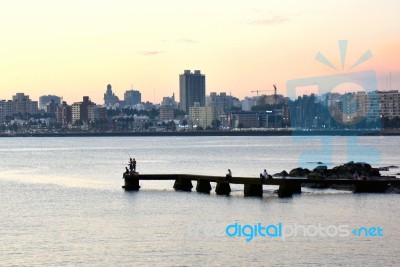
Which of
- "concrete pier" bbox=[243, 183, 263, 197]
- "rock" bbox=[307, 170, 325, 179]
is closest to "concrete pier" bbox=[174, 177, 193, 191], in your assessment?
"concrete pier" bbox=[243, 183, 263, 197]

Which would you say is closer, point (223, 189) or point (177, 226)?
point (177, 226)

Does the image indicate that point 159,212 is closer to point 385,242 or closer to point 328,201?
point 328,201

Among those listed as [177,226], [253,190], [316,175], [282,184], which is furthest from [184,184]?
[177,226]

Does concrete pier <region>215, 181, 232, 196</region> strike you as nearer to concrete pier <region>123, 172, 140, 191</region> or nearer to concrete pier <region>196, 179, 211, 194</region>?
concrete pier <region>196, 179, 211, 194</region>

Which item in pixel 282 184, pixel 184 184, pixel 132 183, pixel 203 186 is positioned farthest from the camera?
pixel 132 183

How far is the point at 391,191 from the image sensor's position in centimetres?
5775

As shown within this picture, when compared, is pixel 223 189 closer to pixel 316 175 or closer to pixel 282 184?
pixel 282 184

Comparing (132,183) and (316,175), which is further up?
(316,175)

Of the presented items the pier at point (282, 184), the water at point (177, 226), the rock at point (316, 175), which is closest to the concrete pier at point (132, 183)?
the water at point (177, 226)

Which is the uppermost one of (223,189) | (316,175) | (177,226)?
(316,175)

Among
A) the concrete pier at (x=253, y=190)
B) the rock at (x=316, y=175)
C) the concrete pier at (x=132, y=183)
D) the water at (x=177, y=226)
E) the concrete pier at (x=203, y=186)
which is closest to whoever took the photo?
the water at (x=177, y=226)

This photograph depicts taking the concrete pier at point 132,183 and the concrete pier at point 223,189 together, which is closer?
the concrete pier at point 223,189

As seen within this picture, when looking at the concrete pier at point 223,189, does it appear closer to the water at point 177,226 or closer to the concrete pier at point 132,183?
the water at point 177,226

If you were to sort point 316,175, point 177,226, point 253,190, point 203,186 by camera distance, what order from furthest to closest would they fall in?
1. point 316,175
2. point 203,186
3. point 253,190
4. point 177,226
